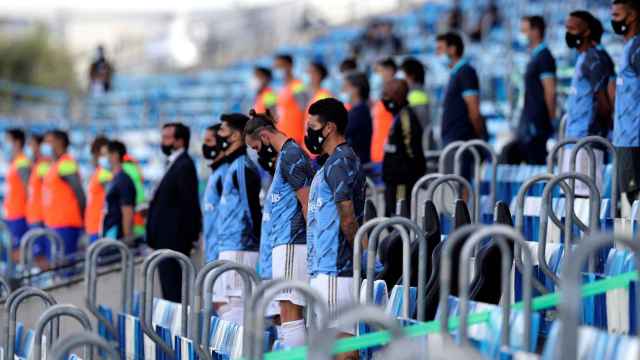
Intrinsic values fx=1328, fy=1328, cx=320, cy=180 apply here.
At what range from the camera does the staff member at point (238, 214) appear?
320 inches

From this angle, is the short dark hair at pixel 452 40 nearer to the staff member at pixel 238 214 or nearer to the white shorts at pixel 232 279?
the staff member at pixel 238 214

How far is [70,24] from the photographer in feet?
126

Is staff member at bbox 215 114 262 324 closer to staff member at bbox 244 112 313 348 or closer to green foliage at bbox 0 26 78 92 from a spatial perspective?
staff member at bbox 244 112 313 348

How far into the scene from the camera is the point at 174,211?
29.5ft

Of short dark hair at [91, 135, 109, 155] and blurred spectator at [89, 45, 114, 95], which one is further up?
blurred spectator at [89, 45, 114, 95]

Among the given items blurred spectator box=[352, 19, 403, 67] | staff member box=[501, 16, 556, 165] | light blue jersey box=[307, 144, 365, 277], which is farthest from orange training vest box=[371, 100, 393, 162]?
blurred spectator box=[352, 19, 403, 67]

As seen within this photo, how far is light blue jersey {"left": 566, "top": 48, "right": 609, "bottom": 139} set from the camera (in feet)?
28.5

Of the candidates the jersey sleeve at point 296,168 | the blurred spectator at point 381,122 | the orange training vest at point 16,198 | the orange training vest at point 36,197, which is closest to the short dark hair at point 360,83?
the blurred spectator at point 381,122

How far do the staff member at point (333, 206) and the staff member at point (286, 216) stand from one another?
27 centimetres

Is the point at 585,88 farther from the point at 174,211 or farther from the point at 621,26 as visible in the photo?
the point at 174,211

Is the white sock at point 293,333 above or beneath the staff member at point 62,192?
beneath

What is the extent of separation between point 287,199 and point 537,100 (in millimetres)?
3378

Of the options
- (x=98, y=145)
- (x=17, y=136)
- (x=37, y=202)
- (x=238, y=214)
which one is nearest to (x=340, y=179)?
(x=238, y=214)

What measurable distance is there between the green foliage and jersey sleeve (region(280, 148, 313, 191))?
2898 cm
